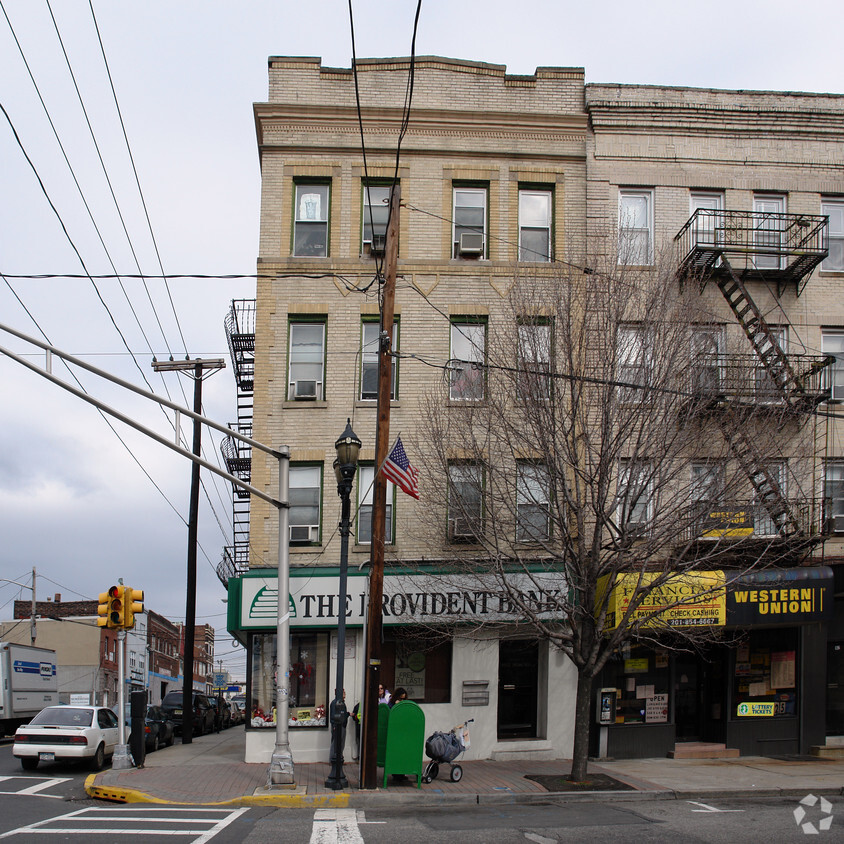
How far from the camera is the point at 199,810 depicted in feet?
40.7

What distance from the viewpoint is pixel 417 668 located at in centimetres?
1864

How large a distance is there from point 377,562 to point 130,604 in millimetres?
4947

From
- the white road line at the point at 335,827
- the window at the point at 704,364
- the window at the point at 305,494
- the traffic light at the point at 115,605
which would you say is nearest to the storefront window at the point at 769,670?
the window at the point at 704,364

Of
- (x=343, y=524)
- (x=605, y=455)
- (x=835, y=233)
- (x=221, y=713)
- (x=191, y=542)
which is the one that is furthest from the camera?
(x=221, y=713)

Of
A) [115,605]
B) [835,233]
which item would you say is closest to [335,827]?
[115,605]

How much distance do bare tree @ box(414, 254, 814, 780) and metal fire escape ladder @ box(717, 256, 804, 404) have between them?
1.04ft

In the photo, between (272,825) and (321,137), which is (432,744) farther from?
(321,137)

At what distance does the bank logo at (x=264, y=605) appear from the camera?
17.8m

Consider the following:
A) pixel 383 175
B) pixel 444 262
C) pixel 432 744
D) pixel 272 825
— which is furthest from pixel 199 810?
pixel 383 175

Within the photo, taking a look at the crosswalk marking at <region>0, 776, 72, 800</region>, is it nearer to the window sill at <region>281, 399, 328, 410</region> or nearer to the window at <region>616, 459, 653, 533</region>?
the window sill at <region>281, 399, 328, 410</region>

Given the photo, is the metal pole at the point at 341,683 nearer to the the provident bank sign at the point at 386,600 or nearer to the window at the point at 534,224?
Result: the the provident bank sign at the point at 386,600

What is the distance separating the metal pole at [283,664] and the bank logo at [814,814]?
24.0ft

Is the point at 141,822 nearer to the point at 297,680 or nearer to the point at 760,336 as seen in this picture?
the point at 297,680

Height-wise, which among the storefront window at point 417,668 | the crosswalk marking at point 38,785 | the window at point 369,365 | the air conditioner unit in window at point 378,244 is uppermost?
the air conditioner unit in window at point 378,244
